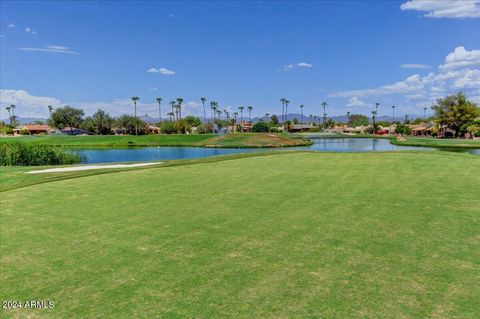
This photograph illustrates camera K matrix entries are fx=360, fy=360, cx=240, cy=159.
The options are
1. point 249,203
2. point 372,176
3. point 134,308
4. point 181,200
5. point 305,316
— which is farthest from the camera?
point 372,176

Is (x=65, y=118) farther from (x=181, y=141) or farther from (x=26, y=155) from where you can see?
(x=26, y=155)

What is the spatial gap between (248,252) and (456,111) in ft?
319

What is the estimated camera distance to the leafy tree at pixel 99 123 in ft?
450

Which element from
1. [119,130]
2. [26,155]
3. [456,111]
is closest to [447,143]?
[456,111]

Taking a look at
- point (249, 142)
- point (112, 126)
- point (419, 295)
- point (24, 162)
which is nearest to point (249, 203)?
point (419, 295)

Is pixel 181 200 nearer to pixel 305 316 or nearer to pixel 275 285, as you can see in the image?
pixel 275 285

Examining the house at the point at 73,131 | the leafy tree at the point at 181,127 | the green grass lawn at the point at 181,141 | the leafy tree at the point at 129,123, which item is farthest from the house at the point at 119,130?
the green grass lawn at the point at 181,141

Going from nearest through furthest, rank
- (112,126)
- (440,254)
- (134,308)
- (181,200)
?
(134,308)
(440,254)
(181,200)
(112,126)

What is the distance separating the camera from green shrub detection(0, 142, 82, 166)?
29.5 m

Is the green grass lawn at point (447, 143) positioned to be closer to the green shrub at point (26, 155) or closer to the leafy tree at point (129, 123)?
the green shrub at point (26, 155)

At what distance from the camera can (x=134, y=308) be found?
4551 millimetres

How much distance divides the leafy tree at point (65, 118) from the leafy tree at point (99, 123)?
358cm

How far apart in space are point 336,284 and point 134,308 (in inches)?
107

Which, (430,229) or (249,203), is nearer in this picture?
(430,229)
